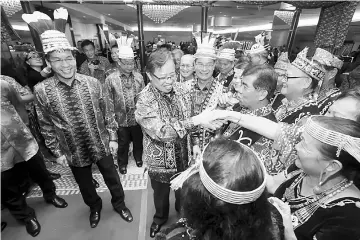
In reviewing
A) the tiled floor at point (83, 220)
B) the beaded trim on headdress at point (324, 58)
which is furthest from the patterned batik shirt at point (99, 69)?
the beaded trim on headdress at point (324, 58)

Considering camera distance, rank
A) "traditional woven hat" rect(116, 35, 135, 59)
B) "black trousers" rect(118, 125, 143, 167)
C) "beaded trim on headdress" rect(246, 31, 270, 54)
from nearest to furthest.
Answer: "traditional woven hat" rect(116, 35, 135, 59) → "black trousers" rect(118, 125, 143, 167) → "beaded trim on headdress" rect(246, 31, 270, 54)

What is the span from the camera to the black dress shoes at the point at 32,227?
208 cm

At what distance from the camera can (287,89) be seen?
6.75 feet

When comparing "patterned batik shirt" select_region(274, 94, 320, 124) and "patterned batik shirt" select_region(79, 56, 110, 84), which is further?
"patterned batik shirt" select_region(79, 56, 110, 84)

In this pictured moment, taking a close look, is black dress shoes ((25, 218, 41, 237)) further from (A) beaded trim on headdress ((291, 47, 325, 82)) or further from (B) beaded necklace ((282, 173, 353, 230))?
(A) beaded trim on headdress ((291, 47, 325, 82))

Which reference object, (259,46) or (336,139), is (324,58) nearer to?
(336,139)

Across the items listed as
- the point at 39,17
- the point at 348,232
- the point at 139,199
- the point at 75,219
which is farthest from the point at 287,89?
the point at 75,219

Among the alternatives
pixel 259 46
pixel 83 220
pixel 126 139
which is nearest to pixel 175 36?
pixel 259 46

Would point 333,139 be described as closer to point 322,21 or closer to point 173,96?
point 173,96

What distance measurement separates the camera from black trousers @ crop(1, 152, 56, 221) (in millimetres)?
1879

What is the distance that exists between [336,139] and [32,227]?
2838 mm

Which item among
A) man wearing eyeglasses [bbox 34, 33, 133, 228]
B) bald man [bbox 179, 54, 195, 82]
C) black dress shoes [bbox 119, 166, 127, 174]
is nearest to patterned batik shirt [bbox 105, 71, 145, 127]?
black dress shoes [bbox 119, 166, 127, 174]

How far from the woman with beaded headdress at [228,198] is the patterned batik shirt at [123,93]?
8.05 ft

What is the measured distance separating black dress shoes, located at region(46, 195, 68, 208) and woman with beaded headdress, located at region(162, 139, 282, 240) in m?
2.43
